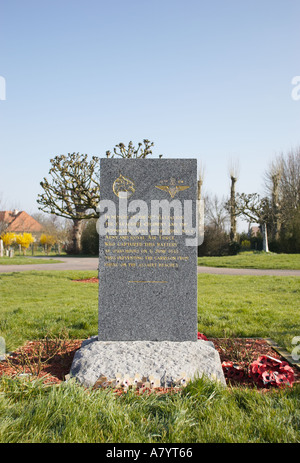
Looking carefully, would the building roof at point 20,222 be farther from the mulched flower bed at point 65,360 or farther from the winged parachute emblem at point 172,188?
the winged parachute emblem at point 172,188

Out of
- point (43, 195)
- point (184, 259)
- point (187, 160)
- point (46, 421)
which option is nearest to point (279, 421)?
point (46, 421)

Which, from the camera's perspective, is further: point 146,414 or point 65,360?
point 65,360

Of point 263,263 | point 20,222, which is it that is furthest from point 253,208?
point 20,222

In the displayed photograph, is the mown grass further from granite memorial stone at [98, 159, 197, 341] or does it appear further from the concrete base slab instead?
granite memorial stone at [98, 159, 197, 341]

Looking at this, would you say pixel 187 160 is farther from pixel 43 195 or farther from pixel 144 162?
pixel 43 195

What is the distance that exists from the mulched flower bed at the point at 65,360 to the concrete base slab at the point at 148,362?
0.63 feet

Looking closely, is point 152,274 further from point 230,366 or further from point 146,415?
point 146,415

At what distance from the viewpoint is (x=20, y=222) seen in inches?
2159

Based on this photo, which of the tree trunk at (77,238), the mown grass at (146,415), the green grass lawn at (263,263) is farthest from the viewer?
the tree trunk at (77,238)

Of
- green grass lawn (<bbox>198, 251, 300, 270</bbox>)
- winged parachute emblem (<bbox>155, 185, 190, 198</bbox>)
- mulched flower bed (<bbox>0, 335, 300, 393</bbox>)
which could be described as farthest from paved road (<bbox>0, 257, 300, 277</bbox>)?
winged parachute emblem (<bbox>155, 185, 190, 198</bbox>)

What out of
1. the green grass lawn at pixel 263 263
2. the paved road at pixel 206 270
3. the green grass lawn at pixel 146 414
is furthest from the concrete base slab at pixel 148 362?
the green grass lawn at pixel 263 263

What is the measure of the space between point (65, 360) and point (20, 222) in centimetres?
5369

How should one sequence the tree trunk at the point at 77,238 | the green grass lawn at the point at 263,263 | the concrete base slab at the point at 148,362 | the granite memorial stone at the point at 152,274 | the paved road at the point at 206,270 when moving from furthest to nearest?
the tree trunk at the point at 77,238, the green grass lawn at the point at 263,263, the paved road at the point at 206,270, the granite memorial stone at the point at 152,274, the concrete base slab at the point at 148,362

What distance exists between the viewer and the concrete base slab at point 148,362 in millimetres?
3830
